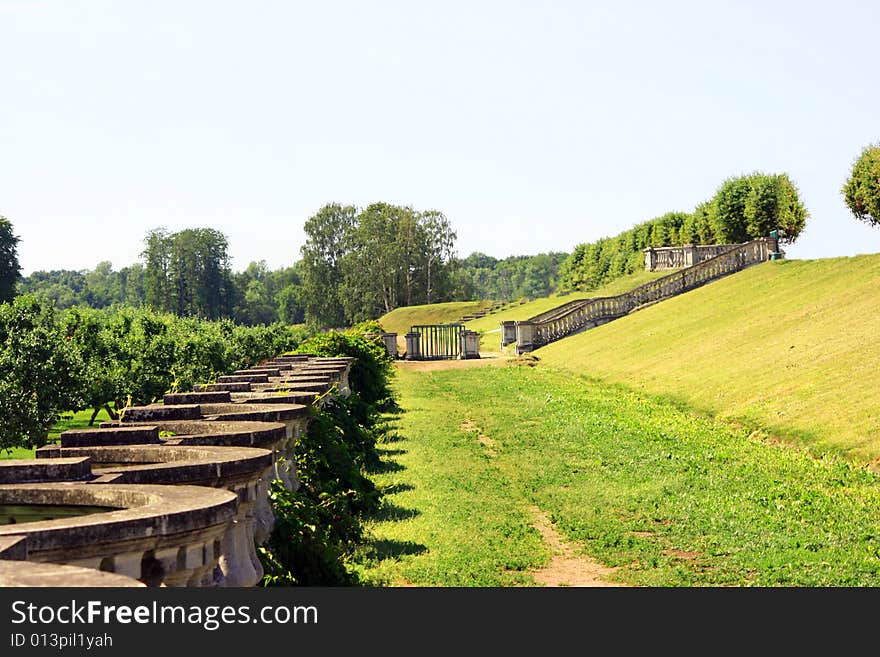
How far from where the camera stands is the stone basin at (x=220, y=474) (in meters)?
7.05

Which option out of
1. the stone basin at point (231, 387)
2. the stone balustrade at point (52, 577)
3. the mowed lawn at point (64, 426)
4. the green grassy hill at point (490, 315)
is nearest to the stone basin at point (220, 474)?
the stone balustrade at point (52, 577)

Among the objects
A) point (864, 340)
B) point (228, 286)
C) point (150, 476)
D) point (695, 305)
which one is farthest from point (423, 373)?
point (228, 286)

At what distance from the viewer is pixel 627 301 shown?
194 feet

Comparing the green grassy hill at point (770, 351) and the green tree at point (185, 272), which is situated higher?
the green tree at point (185, 272)

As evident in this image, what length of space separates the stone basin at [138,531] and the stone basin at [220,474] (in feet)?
1.25

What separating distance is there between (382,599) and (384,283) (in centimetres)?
11057

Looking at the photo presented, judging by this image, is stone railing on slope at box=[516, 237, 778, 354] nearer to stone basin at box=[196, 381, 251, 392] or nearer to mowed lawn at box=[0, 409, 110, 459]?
mowed lawn at box=[0, 409, 110, 459]

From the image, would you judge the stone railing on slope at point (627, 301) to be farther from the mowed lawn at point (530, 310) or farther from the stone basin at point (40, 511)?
the stone basin at point (40, 511)

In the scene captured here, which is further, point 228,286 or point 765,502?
point 228,286

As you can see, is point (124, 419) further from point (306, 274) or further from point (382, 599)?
point (306, 274)

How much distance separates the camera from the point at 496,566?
13.1m

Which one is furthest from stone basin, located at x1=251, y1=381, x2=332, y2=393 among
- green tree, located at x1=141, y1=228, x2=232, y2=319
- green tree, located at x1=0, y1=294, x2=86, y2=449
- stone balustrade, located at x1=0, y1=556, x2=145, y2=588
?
green tree, located at x1=141, y1=228, x2=232, y2=319

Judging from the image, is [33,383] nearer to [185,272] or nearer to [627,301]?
[627,301]

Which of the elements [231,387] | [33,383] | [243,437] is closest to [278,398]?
[231,387]
